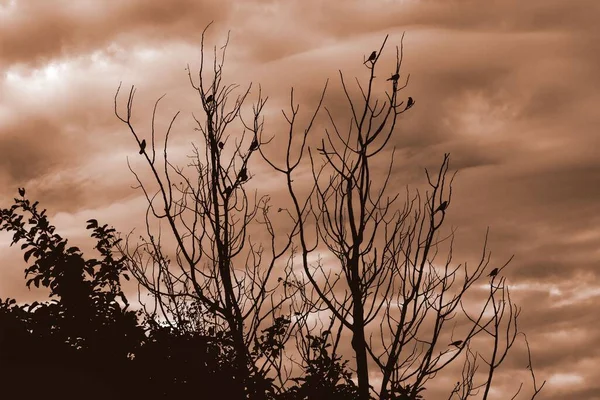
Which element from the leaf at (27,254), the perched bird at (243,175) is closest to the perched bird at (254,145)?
the perched bird at (243,175)

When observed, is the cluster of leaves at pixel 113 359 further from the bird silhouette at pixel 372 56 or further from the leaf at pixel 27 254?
the bird silhouette at pixel 372 56

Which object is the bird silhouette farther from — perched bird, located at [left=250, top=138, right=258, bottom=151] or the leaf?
the leaf

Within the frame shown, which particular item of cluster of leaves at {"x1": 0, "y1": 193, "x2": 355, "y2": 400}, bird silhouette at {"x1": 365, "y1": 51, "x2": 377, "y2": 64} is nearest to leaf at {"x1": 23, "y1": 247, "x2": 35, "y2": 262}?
cluster of leaves at {"x1": 0, "y1": 193, "x2": 355, "y2": 400}

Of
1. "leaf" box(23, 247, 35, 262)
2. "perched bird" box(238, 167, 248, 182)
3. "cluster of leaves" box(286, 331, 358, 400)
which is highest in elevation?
"perched bird" box(238, 167, 248, 182)

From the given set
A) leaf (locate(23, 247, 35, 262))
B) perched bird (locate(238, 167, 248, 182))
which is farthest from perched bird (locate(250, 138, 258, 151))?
leaf (locate(23, 247, 35, 262))

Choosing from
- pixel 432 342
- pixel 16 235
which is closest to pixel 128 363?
pixel 16 235

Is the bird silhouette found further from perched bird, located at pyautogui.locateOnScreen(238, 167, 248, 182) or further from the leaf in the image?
the leaf

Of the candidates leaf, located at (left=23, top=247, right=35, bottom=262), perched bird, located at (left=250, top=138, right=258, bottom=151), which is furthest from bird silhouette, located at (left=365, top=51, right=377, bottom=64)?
leaf, located at (left=23, top=247, right=35, bottom=262)

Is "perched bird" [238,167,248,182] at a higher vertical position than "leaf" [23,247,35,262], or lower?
higher

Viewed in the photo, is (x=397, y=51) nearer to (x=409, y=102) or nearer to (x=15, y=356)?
(x=409, y=102)

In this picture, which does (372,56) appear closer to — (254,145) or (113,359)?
(254,145)

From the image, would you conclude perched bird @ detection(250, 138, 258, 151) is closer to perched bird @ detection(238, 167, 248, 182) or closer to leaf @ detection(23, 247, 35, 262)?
perched bird @ detection(238, 167, 248, 182)

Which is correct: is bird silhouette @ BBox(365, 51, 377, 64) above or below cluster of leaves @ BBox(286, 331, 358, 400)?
above

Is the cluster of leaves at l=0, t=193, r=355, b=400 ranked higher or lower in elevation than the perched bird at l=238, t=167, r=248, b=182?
lower
